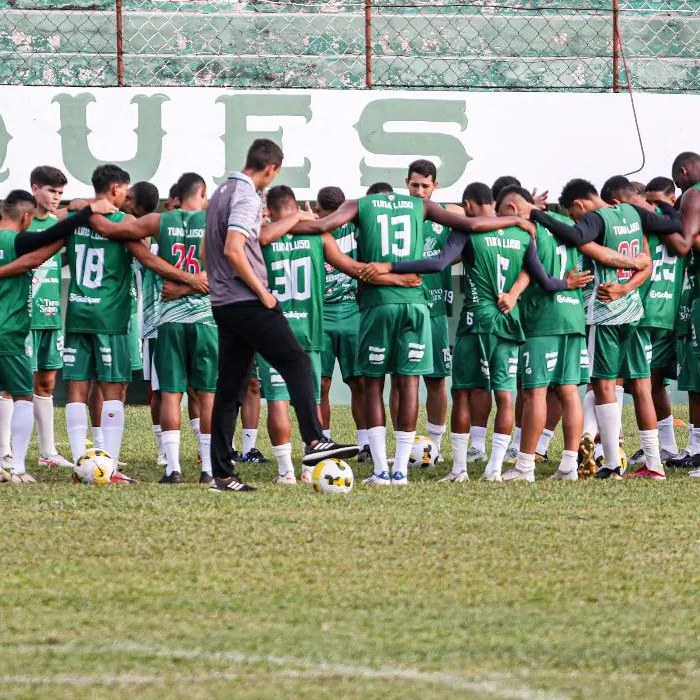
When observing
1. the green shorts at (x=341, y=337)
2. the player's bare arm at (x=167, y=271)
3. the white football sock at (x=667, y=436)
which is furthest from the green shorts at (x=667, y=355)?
the player's bare arm at (x=167, y=271)

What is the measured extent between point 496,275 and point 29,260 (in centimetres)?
289

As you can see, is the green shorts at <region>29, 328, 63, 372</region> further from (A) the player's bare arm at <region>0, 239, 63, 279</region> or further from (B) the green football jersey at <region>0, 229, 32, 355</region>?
(A) the player's bare arm at <region>0, 239, 63, 279</region>

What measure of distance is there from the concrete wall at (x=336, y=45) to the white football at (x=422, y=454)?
6329 millimetres

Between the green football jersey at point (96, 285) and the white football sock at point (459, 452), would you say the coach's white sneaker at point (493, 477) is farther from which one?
the green football jersey at point (96, 285)

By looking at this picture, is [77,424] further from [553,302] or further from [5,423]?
[553,302]

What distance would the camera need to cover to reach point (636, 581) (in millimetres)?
5133

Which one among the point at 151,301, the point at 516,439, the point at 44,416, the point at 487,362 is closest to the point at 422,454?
the point at 516,439

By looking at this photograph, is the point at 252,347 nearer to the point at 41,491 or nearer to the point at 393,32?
the point at 41,491

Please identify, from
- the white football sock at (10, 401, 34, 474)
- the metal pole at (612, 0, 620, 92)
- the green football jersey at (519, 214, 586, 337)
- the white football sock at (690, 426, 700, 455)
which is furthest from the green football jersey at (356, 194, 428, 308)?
the metal pole at (612, 0, 620, 92)

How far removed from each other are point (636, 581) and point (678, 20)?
12.2m

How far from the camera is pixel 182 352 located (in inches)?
329

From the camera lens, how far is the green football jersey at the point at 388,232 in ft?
27.0

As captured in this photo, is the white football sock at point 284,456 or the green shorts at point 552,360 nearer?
the white football sock at point 284,456

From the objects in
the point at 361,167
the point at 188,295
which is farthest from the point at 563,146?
the point at 188,295
